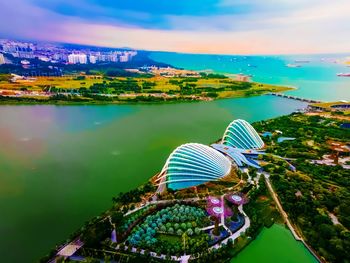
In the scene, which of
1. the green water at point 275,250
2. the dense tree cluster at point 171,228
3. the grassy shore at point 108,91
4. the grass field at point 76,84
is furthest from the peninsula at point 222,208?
the grass field at point 76,84

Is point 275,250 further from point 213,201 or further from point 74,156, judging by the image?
point 74,156

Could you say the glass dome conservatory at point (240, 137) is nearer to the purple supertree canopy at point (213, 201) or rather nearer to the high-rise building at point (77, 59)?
the purple supertree canopy at point (213, 201)

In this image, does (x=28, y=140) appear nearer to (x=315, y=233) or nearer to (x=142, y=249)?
(x=142, y=249)

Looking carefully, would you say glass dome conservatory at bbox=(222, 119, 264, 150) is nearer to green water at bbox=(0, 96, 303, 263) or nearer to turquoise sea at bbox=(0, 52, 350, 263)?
turquoise sea at bbox=(0, 52, 350, 263)

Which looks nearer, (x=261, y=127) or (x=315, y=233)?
(x=315, y=233)

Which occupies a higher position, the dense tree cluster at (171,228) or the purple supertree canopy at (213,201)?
the purple supertree canopy at (213,201)

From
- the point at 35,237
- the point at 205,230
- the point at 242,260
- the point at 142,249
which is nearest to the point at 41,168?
the point at 35,237
